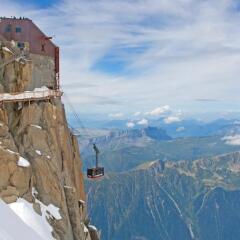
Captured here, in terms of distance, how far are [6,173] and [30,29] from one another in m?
28.8

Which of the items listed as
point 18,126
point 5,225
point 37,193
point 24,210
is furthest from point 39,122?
point 5,225

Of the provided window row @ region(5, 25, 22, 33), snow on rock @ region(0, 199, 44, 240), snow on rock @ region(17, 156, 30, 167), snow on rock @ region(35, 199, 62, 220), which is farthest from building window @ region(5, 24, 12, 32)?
snow on rock @ region(0, 199, 44, 240)

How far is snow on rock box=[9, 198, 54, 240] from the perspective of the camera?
184 feet

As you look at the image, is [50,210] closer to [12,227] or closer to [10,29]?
[12,227]

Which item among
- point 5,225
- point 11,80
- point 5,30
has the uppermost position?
point 5,30

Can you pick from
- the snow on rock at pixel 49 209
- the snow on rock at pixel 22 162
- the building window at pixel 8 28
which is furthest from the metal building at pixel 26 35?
the snow on rock at pixel 49 209

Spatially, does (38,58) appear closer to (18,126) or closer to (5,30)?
(5,30)

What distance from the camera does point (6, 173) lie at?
191ft

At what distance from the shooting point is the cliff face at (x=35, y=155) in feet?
194

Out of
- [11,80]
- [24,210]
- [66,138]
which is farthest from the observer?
[66,138]

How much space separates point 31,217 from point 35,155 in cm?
1035

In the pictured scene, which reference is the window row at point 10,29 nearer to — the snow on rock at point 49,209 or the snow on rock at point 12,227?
the snow on rock at point 49,209

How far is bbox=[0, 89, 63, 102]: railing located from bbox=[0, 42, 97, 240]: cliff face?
0.69 m

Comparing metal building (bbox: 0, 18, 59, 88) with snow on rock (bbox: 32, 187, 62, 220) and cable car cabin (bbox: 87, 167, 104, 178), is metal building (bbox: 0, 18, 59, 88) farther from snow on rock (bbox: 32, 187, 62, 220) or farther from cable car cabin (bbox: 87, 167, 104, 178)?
snow on rock (bbox: 32, 187, 62, 220)
